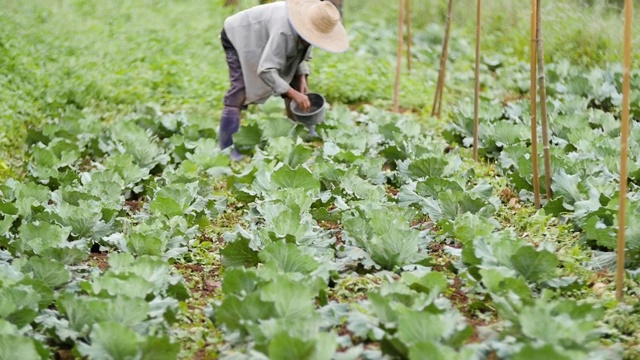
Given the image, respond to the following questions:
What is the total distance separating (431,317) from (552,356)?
427mm

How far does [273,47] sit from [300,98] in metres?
0.43

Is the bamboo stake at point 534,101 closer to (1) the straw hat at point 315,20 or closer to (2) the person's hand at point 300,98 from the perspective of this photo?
(1) the straw hat at point 315,20

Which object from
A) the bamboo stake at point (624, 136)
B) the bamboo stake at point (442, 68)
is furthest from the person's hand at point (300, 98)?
the bamboo stake at point (624, 136)

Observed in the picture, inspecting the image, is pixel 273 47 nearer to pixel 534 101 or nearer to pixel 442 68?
pixel 442 68

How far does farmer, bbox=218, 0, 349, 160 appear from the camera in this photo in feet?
19.2

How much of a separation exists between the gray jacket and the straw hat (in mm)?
96

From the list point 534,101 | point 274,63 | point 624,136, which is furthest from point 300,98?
point 624,136

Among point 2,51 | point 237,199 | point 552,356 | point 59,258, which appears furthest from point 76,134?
point 552,356

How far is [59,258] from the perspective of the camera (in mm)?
3662

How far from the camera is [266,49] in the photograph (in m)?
5.91

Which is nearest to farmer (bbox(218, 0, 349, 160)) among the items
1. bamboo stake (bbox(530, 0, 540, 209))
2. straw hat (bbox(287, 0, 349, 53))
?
straw hat (bbox(287, 0, 349, 53))

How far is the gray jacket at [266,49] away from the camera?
588 centimetres

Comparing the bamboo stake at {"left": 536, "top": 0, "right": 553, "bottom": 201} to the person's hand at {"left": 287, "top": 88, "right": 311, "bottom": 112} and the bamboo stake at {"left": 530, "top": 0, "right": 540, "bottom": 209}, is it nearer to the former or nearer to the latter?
the bamboo stake at {"left": 530, "top": 0, "right": 540, "bottom": 209}

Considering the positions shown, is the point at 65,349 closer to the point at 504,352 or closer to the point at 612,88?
the point at 504,352
